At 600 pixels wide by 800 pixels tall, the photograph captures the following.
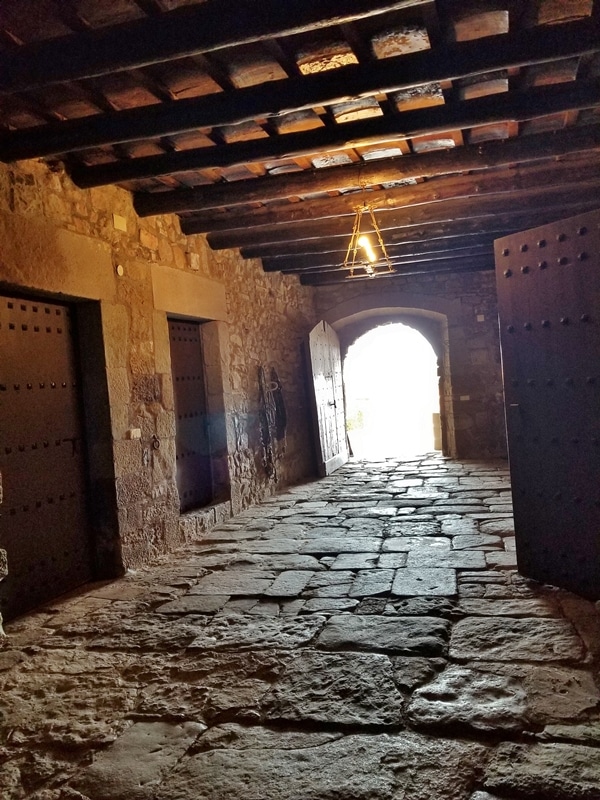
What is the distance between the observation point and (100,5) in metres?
Answer: 2.29

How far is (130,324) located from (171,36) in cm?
214

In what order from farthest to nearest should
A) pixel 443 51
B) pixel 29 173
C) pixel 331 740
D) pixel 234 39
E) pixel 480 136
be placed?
pixel 480 136
pixel 29 173
pixel 443 51
pixel 234 39
pixel 331 740

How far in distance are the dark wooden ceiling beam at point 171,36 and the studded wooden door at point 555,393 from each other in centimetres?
135

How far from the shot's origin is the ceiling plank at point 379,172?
383cm

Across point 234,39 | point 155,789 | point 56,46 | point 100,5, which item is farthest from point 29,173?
point 155,789

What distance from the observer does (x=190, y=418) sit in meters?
5.21

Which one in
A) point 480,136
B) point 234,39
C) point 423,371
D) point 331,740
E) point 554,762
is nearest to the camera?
point 554,762

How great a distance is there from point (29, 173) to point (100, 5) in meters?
1.31

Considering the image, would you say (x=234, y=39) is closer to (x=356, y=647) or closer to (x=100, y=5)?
(x=100, y=5)

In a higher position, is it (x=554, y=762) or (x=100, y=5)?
(x=100, y=5)

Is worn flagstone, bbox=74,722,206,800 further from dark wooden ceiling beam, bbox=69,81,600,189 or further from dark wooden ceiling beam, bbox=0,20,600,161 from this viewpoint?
dark wooden ceiling beam, bbox=69,81,600,189

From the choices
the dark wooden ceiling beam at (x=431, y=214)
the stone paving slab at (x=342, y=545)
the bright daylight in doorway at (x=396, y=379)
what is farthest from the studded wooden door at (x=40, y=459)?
the bright daylight in doorway at (x=396, y=379)

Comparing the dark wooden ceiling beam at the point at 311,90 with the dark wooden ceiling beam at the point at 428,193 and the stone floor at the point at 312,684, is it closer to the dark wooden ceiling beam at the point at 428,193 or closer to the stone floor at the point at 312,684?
the dark wooden ceiling beam at the point at 428,193

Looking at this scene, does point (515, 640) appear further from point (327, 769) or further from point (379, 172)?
point (379, 172)
